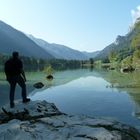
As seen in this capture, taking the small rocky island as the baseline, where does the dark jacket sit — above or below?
above

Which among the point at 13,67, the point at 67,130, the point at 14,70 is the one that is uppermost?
the point at 13,67

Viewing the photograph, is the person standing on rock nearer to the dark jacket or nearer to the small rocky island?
the dark jacket

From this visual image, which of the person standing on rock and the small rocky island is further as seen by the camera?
the person standing on rock

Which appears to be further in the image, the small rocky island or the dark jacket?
the dark jacket

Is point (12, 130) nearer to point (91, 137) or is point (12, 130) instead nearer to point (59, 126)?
point (59, 126)

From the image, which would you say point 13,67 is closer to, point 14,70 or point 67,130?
point 14,70

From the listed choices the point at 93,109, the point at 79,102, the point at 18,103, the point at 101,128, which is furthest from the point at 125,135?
the point at 79,102

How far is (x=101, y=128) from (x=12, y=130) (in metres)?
3.35

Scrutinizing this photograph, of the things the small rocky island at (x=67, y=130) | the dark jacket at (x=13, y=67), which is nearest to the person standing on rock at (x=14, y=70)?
the dark jacket at (x=13, y=67)

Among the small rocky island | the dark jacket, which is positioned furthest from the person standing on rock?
the small rocky island

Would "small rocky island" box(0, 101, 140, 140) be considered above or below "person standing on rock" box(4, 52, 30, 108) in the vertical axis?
below

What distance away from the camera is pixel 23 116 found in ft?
65.7

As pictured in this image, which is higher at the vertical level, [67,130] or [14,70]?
[14,70]

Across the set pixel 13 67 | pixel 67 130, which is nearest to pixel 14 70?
pixel 13 67
